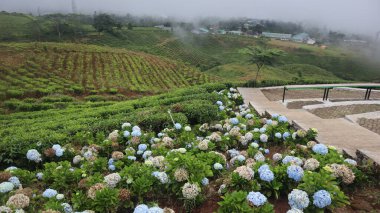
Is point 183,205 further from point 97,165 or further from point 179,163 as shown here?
point 97,165

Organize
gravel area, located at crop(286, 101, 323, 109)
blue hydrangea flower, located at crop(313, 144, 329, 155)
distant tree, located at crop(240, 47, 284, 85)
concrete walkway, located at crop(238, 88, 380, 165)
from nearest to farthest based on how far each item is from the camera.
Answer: blue hydrangea flower, located at crop(313, 144, 329, 155) < concrete walkway, located at crop(238, 88, 380, 165) < gravel area, located at crop(286, 101, 323, 109) < distant tree, located at crop(240, 47, 284, 85)

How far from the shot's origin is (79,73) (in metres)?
41.7

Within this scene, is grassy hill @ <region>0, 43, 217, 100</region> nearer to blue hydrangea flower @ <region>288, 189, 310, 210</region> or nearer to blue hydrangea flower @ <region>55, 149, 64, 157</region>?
blue hydrangea flower @ <region>55, 149, 64, 157</region>

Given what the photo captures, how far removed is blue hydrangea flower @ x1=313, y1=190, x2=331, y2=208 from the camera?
382 cm

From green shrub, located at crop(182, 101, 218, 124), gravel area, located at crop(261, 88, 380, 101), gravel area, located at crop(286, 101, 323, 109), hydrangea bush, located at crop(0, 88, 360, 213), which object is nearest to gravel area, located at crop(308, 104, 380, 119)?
gravel area, located at crop(286, 101, 323, 109)

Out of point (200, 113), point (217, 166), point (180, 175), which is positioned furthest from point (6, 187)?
point (200, 113)

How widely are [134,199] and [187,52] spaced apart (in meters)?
94.2

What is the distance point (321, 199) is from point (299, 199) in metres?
0.28

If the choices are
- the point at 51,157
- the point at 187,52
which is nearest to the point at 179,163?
the point at 51,157

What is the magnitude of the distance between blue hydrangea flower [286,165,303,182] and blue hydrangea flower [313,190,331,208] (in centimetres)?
52

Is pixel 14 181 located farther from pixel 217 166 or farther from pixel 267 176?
pixel 267 176

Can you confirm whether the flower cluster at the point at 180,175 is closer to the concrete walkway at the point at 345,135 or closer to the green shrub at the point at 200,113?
the concrete walkway at the point at 345,135

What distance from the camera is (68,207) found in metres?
4.21

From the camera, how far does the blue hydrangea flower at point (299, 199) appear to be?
12.6 ft
